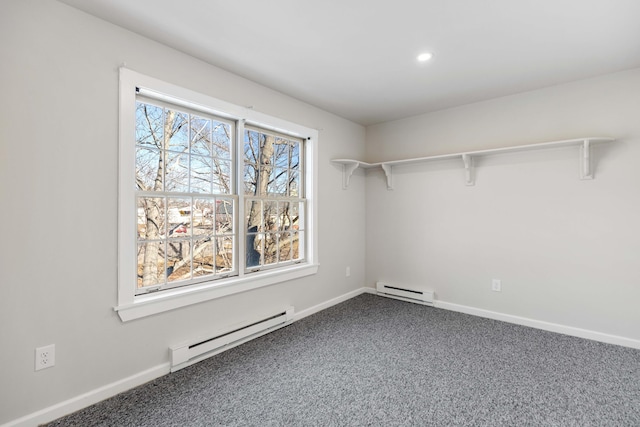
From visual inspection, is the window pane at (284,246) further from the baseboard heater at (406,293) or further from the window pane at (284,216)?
the baseboard heater at (406,293)

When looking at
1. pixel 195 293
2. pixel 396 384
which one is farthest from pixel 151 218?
pixel 396 384

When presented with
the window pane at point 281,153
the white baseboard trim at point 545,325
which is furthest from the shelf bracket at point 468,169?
the window pane at point 281,153

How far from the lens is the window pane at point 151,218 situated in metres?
2.21

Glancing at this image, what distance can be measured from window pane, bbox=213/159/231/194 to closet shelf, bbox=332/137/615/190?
1.44m

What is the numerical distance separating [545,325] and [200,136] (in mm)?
3686

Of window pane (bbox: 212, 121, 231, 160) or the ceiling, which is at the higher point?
the ceiling

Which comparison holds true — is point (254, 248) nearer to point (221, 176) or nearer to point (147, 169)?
point (221, 176)

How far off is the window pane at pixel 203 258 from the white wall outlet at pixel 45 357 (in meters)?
0.96

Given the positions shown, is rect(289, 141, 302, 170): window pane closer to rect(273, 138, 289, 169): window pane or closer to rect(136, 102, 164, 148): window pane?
rect(273, 138, 289, 169): window pane

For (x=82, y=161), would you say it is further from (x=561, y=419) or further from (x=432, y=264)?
(x=432, y=264)

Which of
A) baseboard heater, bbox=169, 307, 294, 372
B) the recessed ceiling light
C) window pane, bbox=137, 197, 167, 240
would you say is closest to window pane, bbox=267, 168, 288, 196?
window pane, bbox=137, 197, 167, 240

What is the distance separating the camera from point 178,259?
7.92 feet

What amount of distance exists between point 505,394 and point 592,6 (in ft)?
7.98

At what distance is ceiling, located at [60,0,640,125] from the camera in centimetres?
182
